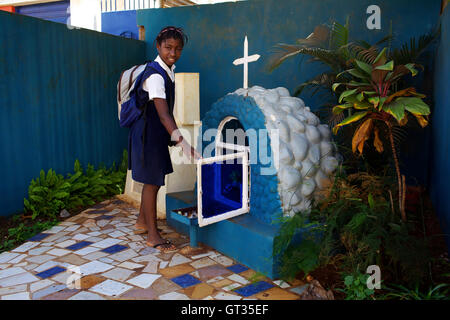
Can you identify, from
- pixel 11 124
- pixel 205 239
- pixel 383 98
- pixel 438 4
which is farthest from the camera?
pixel 11 124

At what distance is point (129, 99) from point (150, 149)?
59 cm

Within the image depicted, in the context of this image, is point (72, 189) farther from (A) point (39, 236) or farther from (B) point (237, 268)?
(B) point (237, 268)

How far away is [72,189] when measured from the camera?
6.04m

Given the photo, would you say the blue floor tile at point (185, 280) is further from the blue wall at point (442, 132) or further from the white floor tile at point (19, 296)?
the blue wall at point (442, 132)

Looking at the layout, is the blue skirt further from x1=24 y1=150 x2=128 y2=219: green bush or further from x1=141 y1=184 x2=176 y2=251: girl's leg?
x1=24 y1=150 x2=128 y2=219: green bush

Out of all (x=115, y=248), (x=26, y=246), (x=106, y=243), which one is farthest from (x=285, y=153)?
(x=26, y=246)

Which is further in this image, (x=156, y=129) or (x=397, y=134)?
(x=397, y=134)

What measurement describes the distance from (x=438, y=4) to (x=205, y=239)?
3850mm

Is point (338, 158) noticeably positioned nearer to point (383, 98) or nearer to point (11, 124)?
point (383, 98)

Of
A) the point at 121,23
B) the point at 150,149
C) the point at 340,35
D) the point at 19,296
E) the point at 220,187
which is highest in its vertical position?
the point at 121,23

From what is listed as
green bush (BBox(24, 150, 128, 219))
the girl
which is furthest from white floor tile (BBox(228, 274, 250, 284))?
green bush (BBox(24, 150, 128, 219))

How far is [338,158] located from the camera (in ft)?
14.3

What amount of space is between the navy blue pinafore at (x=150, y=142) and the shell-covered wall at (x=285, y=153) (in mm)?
721
